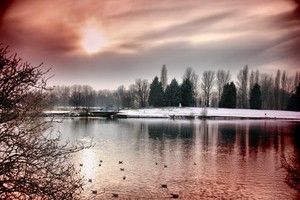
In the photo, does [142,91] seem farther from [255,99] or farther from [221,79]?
[255,99]

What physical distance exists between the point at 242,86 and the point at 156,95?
44.5 metres

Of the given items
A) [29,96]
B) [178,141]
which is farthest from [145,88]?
[29,96]

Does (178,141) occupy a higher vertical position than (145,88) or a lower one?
lower

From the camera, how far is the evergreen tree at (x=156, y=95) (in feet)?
462

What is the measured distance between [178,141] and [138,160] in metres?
16.1

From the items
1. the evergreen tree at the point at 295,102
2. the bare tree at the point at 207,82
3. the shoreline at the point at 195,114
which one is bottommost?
the shoreline at the point at 195,114

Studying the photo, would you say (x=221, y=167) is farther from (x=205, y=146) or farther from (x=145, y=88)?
(x=145, y=88)

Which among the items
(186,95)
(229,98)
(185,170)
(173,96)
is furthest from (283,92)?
(185,170)

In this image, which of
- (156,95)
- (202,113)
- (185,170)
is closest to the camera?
(185,170)

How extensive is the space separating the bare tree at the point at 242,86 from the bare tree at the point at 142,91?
46.4m

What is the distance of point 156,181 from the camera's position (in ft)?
82.4

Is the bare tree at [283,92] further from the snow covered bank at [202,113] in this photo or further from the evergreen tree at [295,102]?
the snow covered bank at [202,113]

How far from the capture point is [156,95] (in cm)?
14175

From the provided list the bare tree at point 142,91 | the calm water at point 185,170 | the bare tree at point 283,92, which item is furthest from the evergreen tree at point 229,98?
the calm water at point 185,170
